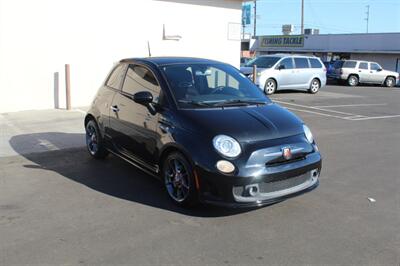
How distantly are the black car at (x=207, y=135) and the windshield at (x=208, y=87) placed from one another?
0.04ft

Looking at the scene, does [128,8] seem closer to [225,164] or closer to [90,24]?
[90,24]

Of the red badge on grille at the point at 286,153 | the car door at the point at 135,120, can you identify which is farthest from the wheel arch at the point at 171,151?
the red badge on grille at the point at 286,153

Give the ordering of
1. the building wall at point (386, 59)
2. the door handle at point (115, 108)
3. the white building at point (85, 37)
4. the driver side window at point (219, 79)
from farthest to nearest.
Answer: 1. the building wall at point (386, 59)
2. the white building at point (85, 37)
3. the door handle at point (115, 108)
4. the driver side window at point (219, 79)

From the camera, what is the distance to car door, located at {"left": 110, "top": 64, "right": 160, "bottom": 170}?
5512 mm

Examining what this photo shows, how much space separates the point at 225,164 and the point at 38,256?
75.4 inches

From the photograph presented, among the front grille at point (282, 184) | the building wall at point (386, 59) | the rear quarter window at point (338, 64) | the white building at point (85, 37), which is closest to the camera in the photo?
the front grille at point (282, 184)

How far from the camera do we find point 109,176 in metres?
6.29

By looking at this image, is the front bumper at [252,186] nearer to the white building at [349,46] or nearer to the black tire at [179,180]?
the black tire at [179,180]

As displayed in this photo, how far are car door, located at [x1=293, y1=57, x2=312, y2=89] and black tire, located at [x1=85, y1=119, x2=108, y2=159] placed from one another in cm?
1371

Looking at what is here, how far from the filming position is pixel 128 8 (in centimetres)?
1330

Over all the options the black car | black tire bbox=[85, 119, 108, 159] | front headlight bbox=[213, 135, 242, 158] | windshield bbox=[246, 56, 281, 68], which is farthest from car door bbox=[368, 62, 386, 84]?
front headlight bbox=[213, 135, 242, 158]

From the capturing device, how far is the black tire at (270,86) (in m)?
18.7

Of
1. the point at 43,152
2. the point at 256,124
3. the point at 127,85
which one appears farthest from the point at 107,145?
the point at 256,124

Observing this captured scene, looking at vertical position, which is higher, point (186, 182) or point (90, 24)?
point (90, 24)
